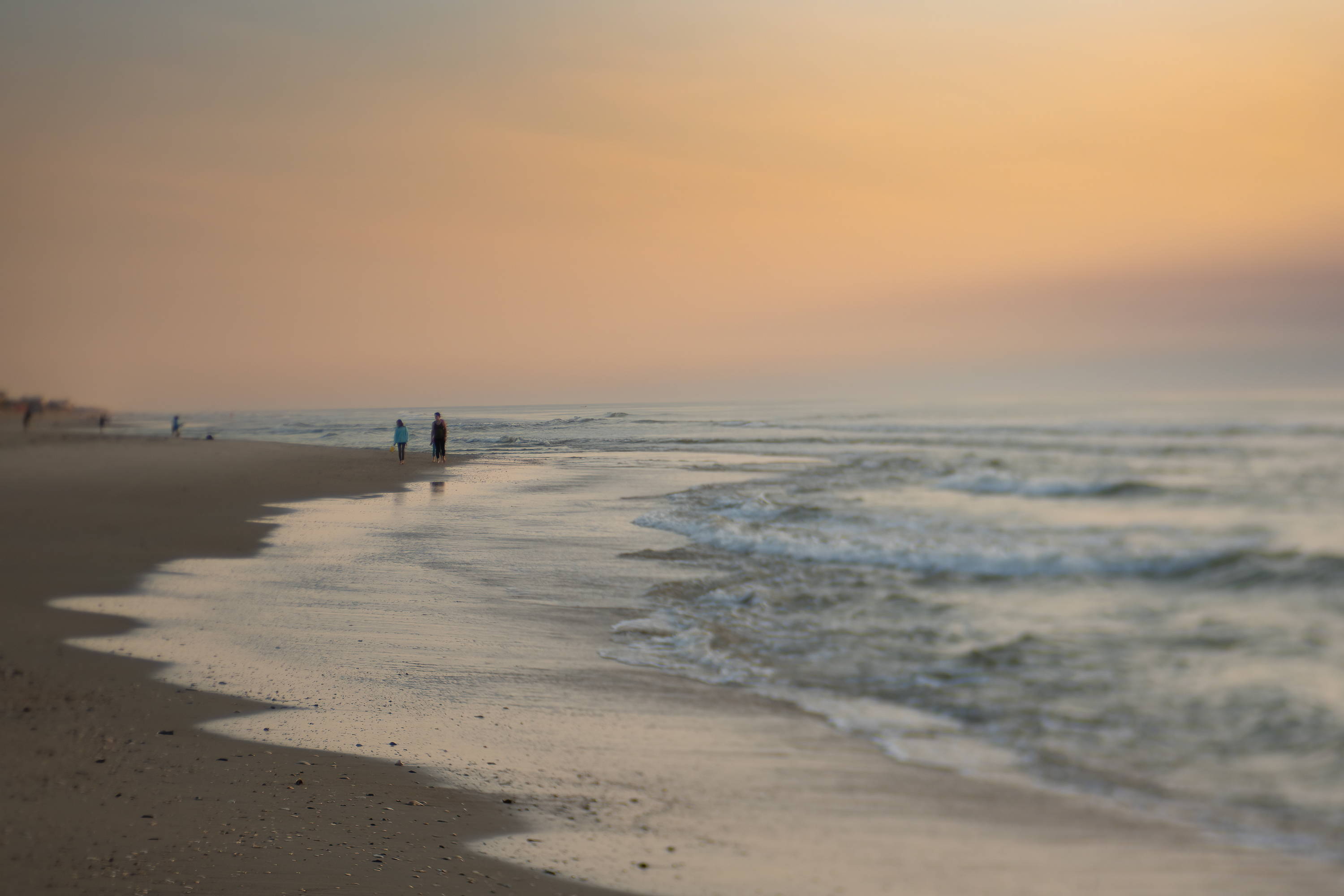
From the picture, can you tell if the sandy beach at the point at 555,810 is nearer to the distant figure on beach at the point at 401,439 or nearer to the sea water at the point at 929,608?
the sea water at the point at 929,608

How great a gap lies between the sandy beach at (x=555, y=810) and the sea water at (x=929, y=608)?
0.32m

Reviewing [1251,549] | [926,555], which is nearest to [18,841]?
[926,555]

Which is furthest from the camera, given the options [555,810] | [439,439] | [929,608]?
[439,439]

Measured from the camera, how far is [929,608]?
28.1 feet

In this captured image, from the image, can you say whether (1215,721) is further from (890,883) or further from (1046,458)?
(1046,458)

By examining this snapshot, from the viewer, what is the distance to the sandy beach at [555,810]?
3.13 m

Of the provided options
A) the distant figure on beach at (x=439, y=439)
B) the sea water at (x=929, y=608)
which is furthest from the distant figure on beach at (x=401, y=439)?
the sea water at (x=929, y=608)

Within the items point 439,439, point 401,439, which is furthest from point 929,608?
point 401,439

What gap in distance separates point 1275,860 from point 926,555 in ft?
25.4

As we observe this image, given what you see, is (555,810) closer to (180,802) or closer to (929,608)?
(180,802)

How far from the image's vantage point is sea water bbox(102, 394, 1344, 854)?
500cm

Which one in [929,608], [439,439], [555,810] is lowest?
[929,608]

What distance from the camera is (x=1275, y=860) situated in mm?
3699

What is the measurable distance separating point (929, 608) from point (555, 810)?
19.3 ft
